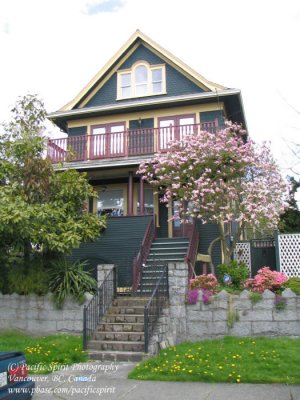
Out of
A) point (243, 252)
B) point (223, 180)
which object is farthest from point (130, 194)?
point (243, 252)

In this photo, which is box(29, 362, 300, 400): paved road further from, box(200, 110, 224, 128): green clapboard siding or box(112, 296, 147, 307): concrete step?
box(200, 110, 224, 128): green clapboard siding

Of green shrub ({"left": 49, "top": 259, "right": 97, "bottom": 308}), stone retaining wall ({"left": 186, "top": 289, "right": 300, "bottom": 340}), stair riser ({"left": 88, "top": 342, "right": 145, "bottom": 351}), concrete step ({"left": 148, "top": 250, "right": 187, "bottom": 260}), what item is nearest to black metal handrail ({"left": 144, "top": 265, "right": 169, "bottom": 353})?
stair riser ({"left": 88, "top": 342, "right": 145, "bottom": 351})

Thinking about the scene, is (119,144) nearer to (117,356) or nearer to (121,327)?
(121,327)

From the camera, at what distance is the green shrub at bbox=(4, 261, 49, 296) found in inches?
464

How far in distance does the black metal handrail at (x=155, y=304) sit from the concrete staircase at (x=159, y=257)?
1209 millimetres

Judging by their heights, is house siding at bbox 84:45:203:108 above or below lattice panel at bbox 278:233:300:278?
above

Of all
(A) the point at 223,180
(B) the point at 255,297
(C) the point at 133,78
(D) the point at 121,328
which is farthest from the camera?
(C) the point at 133,78

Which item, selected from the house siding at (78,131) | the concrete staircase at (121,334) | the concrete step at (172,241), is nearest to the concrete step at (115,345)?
the concrete staircase at (121,334)

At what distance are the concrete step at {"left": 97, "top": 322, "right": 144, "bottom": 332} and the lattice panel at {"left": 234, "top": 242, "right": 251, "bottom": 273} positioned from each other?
6.17 m

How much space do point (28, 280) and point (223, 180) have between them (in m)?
6.65

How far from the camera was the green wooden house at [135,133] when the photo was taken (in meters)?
15.6

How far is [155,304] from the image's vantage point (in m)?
9.97

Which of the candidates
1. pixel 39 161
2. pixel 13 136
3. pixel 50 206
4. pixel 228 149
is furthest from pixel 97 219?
pixel 228 149

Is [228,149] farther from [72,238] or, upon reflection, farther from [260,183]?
[72,238]
